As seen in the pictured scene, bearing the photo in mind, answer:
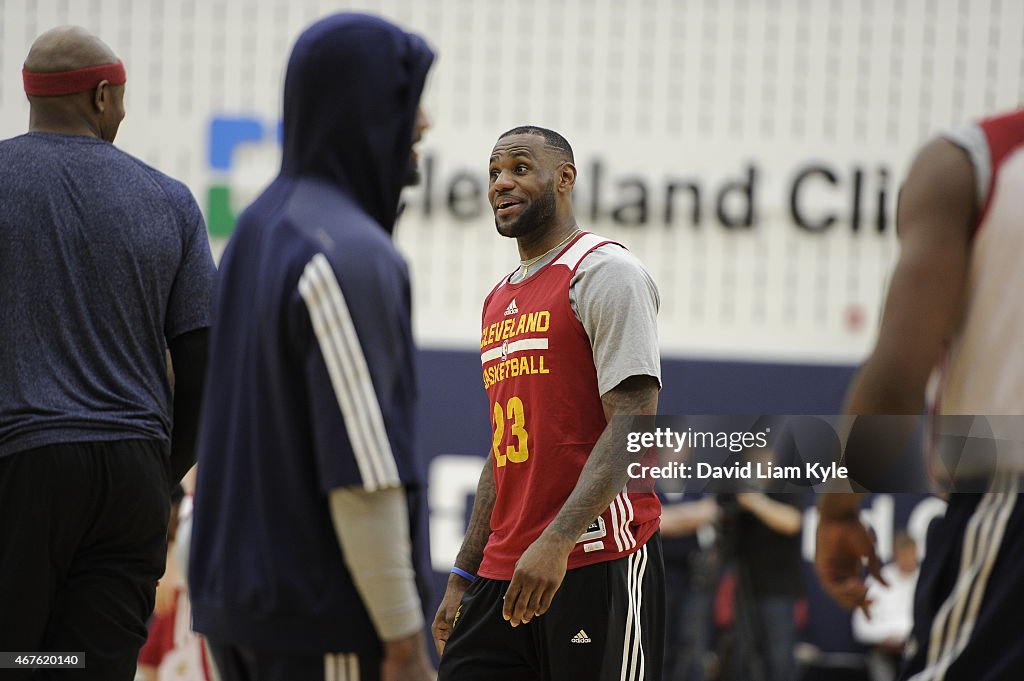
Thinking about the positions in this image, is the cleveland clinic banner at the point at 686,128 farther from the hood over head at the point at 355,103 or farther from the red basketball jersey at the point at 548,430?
the hood over head at the point at 355,103

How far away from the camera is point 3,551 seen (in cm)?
331

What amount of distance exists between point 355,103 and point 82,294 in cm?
120

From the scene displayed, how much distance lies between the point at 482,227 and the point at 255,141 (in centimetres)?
210

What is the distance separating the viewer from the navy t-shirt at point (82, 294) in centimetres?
339

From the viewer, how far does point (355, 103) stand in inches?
105

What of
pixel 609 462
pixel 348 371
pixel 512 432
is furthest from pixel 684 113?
pixel 348 371

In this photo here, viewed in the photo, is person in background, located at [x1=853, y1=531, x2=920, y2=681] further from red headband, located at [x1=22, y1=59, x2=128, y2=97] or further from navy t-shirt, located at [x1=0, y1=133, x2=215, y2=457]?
red headband, located at [x1=22, y1=59, x2=128, y2=97]

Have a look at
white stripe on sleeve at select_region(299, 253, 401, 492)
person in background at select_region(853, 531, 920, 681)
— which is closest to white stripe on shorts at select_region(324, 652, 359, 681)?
white stripe on sleeve at select_region(299, 253, 401, 492)

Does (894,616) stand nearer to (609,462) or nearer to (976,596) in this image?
(609,462)

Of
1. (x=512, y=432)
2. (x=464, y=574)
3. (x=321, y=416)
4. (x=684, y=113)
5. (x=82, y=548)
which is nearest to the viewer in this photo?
(x=321, y=416)

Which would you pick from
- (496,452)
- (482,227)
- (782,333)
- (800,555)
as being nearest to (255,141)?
(482,227)

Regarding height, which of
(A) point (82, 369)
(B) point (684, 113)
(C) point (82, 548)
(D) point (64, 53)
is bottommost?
(C) point (82, 548)

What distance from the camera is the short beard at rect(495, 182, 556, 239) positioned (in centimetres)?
407

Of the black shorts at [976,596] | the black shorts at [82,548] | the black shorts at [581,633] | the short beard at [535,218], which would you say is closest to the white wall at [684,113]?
the short beard at [535,218]
